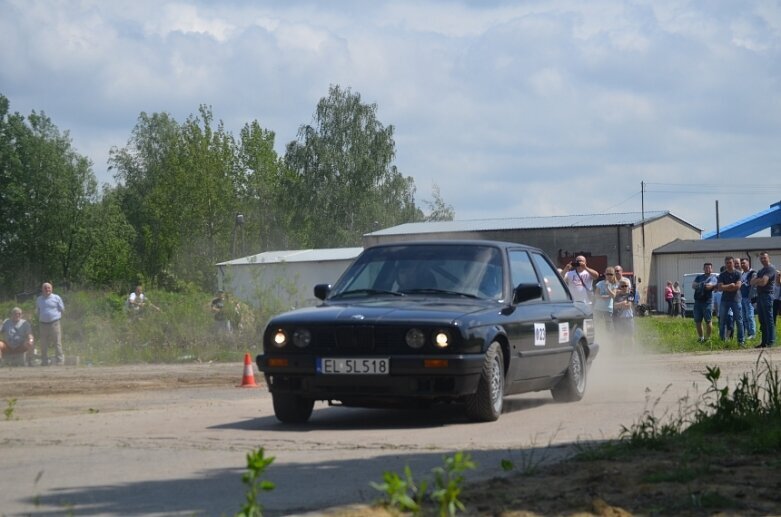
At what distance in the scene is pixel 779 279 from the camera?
26797 millimetres

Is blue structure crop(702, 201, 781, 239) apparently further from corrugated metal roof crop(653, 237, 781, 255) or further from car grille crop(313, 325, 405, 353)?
car grille crop(313, 325, 405, 353)

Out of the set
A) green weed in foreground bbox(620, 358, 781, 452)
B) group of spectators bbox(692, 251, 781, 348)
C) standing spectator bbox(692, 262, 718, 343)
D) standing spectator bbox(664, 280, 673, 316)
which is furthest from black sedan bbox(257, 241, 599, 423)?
standing spectator bbox(664, 280, 673, 316)

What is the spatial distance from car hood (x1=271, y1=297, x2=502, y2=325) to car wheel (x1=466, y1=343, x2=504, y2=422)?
440 millimetres

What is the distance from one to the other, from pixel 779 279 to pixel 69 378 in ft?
51.4

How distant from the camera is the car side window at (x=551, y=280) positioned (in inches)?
505

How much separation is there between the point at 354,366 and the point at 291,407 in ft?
2.79

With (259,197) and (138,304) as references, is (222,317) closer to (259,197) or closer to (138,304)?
(138,304)

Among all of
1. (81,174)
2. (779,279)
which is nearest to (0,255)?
(81,174)

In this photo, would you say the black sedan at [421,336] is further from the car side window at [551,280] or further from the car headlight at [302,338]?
the car side window at [551,280]

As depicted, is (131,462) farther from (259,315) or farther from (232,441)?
(259,315)

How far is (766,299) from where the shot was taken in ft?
75.7

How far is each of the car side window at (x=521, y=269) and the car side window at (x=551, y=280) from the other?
0.77 ft

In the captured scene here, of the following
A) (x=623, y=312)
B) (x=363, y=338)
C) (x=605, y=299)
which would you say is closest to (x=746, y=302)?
(x=623, y=312)

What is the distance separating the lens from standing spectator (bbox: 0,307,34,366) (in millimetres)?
24391
